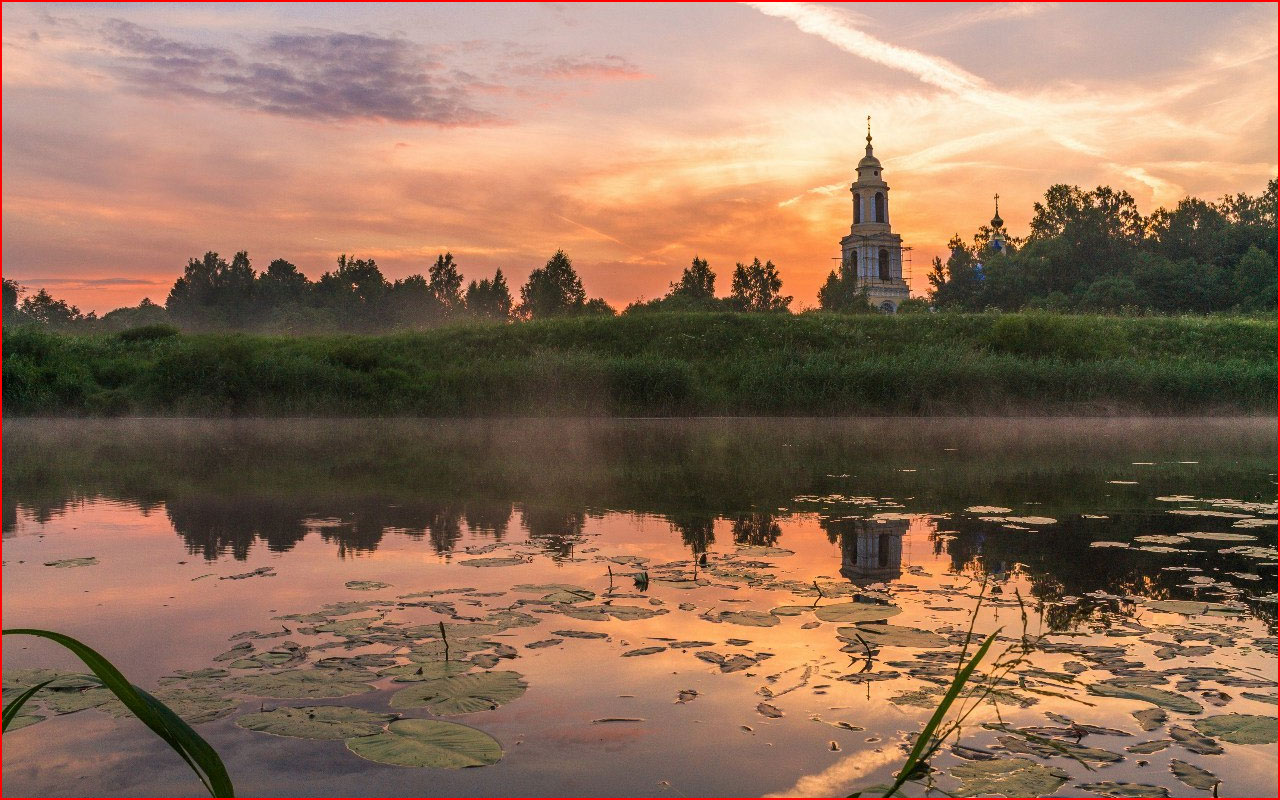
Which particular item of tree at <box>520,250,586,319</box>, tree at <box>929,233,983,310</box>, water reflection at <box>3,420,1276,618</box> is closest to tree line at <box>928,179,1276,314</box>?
tree at <box>929,233,983,310</box>

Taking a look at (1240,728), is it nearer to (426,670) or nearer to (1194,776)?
(1194,776)

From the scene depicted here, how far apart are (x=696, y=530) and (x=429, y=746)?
5662 mm

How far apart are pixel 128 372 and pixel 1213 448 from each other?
35.3m

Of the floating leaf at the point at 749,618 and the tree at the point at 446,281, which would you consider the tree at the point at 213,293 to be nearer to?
the tree at the point at 446,281

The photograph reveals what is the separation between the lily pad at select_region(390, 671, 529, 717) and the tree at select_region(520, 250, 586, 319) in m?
61.9

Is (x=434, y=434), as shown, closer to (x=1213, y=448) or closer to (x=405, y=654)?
(x=1213, y=448)

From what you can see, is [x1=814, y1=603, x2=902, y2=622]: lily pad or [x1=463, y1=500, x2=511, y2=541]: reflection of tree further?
[x1=463, y1=500, x2=511, y2=541]: reflection of tree

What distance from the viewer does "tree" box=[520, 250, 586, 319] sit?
66.5m

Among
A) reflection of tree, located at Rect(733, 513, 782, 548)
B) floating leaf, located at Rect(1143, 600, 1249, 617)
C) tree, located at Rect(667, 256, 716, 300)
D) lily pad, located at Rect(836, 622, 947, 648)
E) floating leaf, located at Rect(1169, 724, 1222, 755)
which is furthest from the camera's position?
tree, located at Rect(667, 256, 716, 300)

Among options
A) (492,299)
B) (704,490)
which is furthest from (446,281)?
(704,490)

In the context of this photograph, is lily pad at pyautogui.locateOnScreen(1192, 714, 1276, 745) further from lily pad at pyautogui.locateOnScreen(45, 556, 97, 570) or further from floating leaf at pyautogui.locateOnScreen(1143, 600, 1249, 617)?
lily pad at pyautogui.locateOnScreen(45, 556, 97, 570)

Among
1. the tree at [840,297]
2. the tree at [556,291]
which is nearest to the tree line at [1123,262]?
the tree at [840,297]

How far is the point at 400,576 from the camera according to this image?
6.80 m

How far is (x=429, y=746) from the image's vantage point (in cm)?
345
